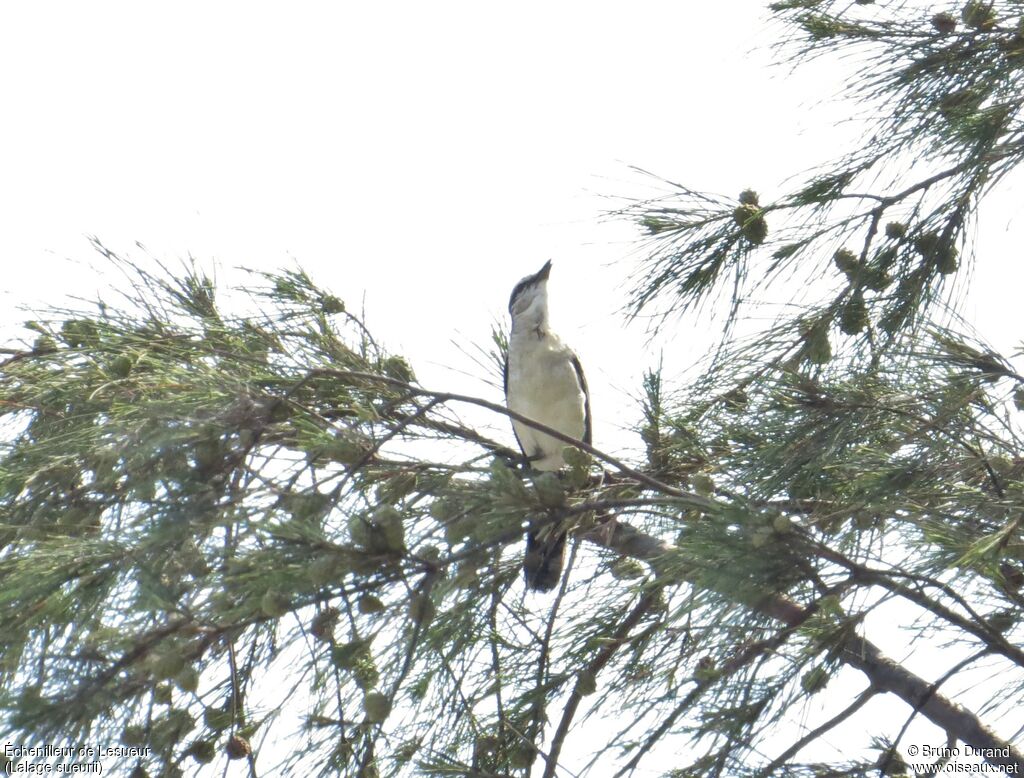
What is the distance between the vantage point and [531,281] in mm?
5039

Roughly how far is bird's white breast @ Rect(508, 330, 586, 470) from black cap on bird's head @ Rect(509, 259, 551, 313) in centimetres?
35

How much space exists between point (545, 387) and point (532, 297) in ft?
1.60

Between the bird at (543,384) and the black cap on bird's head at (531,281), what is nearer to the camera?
the bird at (543,384)

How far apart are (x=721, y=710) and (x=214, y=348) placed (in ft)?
4.19

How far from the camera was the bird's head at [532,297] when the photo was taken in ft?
15.9

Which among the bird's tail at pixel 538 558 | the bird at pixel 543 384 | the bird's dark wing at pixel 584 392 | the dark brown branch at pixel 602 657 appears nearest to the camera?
the bird's tail at pixel 538 558

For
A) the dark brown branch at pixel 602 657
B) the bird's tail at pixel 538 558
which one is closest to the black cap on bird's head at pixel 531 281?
the bird's tail at pixel 538 558

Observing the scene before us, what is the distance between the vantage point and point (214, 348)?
2.76 meters

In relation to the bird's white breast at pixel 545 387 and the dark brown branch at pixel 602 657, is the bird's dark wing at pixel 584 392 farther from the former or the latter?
the dark brown branch at pixel 602 657

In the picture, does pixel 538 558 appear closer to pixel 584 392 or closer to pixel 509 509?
pixel 509 509

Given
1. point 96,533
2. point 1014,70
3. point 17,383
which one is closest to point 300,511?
point 96,533

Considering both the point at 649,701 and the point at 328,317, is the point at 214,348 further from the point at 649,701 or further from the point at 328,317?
the point at 649,701
